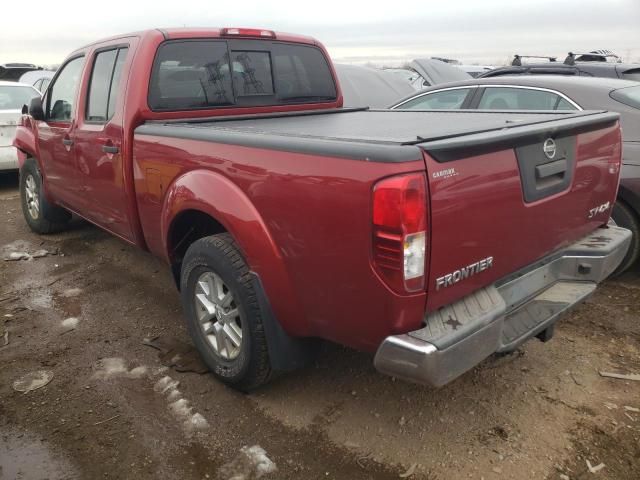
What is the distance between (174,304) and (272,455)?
1.95 metres

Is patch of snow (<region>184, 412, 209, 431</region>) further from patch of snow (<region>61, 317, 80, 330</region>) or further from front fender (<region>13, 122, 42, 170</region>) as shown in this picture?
front fender (<region>13, 122, 42, 170</region>)

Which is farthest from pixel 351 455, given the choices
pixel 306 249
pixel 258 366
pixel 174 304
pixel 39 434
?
pixel 174 304

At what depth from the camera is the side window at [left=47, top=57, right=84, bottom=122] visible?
175 inches

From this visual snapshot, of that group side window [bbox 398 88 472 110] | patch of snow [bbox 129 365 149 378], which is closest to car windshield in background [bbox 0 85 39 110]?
side window [bbox 398 88 472 110]

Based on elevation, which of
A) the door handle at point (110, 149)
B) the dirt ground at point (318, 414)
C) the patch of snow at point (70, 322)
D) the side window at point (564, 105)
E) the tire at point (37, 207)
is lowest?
the patch of snow at point (70, 322)

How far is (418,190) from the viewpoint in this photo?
1.94m

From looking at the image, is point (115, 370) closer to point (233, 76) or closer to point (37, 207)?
point (233, 76)

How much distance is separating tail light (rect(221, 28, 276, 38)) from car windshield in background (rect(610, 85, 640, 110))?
2745mm

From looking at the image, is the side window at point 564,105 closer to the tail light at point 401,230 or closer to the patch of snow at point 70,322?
the tail light at point 401,230

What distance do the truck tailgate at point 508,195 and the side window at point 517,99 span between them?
1795 mm

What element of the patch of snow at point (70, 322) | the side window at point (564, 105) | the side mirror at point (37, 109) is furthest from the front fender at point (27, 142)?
the side window at point (564, 105)

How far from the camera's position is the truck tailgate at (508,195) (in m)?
2.05

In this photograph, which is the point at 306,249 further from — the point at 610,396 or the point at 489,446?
the point at 610,396

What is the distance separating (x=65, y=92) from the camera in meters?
4.67
